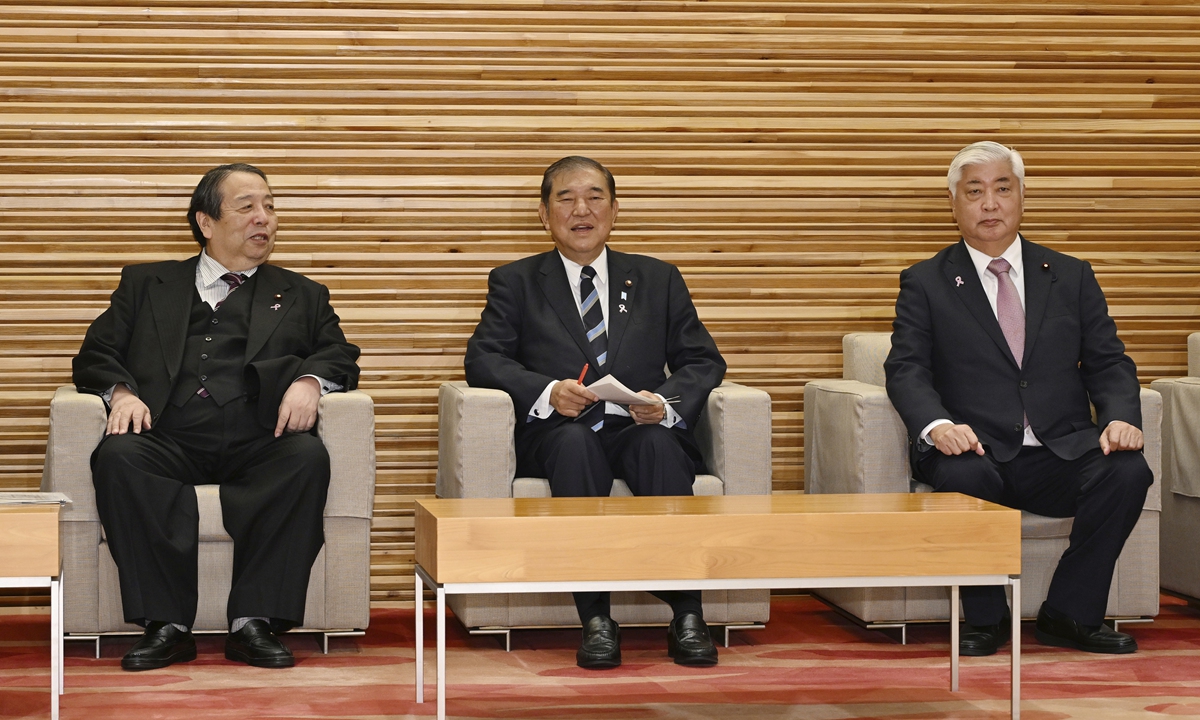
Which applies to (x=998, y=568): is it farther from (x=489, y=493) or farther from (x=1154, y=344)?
(x=1154, y=344)

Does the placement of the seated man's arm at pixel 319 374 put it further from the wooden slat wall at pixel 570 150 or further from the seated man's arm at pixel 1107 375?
the seated man's arm at pixel 1107 375

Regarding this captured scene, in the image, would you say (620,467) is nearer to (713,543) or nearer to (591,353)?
(591,353)

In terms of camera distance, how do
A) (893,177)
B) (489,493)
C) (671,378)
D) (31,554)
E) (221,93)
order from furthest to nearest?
→ (893,177)
(221,93)
(671,378)
(489,493)
(31,554)

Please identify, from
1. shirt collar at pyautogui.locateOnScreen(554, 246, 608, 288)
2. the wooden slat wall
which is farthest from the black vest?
shirt collar at pyautogui.locateOnScreen(554, 246, 608, 288)

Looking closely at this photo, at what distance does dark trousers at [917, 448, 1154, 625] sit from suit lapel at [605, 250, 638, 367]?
1.03 meters

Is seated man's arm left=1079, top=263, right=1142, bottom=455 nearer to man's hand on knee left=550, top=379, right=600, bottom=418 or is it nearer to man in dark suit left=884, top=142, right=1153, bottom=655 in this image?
man in dark suit left=884, top=142, right=1153, bottom=655

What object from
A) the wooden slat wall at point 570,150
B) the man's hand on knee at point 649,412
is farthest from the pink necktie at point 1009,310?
the man's hand on knee at point 649,412

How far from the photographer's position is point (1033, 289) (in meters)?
3.92

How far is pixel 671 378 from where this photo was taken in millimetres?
3863

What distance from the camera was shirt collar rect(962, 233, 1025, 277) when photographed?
13.0 ft

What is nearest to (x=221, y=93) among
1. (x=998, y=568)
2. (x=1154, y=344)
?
(x=998, y=568)

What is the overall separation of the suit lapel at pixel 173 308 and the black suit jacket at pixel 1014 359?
2.12 metres

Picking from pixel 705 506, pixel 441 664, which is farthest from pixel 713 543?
pixel 441 664

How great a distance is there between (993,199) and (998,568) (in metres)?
1.60
